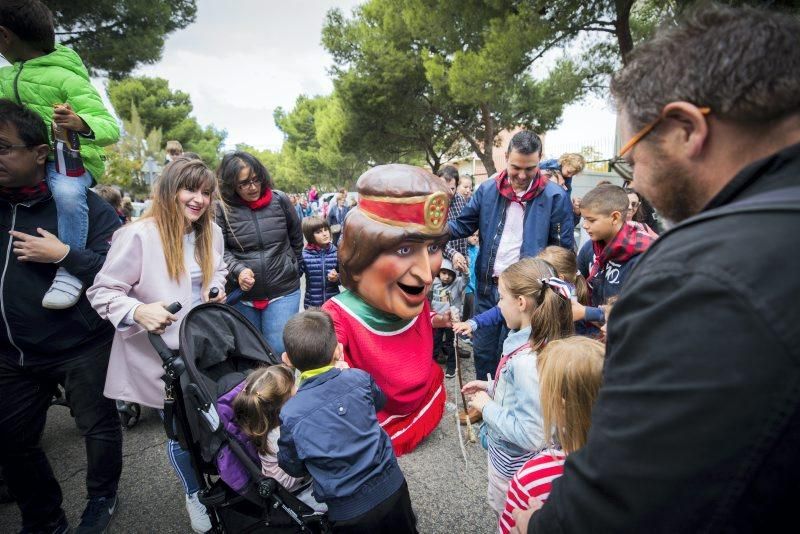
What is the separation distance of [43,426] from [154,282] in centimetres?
98

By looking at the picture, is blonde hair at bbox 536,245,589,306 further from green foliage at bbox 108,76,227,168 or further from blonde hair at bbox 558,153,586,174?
green foliage at bbox 108,76,227,168

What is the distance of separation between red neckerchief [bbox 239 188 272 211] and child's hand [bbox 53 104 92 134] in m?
1.08

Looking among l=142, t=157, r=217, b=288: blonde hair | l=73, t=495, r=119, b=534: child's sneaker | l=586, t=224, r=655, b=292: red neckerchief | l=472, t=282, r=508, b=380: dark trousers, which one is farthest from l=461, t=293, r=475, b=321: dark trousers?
l=73, t=495, r=119, b=534: child's sneaker

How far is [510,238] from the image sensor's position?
3.09 metres

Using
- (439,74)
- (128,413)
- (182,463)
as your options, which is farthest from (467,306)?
(439,74)

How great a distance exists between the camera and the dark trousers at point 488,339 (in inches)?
119

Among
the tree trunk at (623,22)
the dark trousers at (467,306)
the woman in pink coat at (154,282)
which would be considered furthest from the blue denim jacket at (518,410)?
the tree trunk at (623,22)

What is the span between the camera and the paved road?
91.9 inches

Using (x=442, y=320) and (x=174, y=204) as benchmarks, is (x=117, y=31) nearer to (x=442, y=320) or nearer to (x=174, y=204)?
(x=174, y=204)

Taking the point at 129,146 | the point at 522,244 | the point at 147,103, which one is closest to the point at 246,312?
the point at 522,244

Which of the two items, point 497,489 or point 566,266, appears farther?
point 566,266

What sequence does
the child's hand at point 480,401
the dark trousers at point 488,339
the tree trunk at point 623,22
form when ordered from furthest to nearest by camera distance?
1. the tree trunk at point 623,22
2. the dark trousers at point 488,339
3. the child's hand at point 480,401

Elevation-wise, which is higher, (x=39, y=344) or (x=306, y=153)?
(x=306, y=153)

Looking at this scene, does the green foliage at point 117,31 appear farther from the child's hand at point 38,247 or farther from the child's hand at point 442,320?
the child's hand at point 442,320
